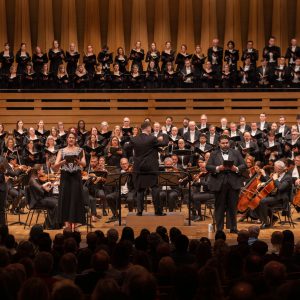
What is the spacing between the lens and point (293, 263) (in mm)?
5133


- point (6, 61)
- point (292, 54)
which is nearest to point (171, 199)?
point (292, 54)

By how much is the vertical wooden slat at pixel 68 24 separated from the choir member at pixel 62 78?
8.23ft

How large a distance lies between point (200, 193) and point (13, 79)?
660cm

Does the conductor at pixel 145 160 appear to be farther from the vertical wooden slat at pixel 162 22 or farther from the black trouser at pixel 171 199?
the vertical wooden slat at pixel 162 22

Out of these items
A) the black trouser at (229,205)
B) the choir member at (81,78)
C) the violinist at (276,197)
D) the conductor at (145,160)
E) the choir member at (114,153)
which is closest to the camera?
the conductor at (145,160)

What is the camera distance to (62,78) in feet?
50.9

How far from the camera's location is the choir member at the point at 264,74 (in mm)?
15484

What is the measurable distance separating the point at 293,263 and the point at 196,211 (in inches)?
246

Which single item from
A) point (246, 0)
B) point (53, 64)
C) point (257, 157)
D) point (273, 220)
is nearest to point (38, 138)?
point (53, 64)

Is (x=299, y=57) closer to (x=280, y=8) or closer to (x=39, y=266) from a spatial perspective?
(x=280, y=8)

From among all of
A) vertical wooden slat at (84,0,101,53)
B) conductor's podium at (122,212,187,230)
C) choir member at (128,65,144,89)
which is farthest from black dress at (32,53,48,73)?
conductor's podium at (122,212,187,230)

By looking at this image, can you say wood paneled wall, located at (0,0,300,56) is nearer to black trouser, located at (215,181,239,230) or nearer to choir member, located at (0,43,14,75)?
choir member, located at (0,43,14,75)

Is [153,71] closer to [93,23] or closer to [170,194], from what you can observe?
[93,23]

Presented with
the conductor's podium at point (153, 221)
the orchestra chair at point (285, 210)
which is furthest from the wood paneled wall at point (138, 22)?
the conductor's podium at point (153, 221)
